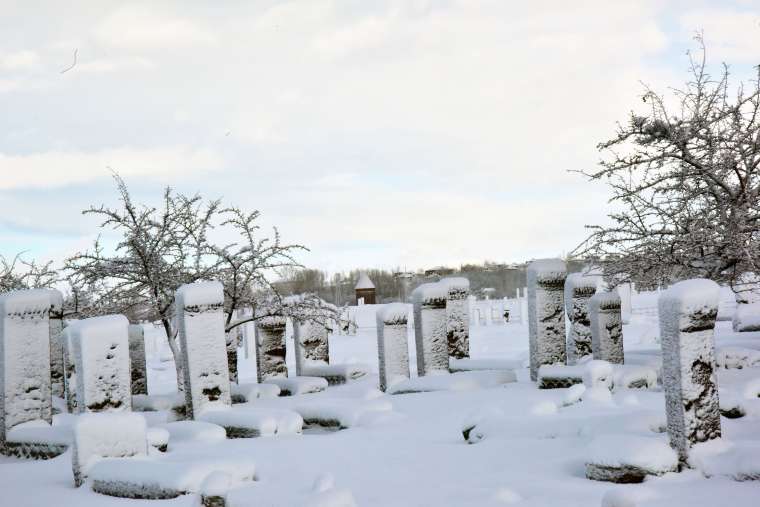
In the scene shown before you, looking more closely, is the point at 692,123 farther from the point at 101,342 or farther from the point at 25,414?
the point at 25,414

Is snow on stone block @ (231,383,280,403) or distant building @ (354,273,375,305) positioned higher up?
distant building @ (354,273,375,305)

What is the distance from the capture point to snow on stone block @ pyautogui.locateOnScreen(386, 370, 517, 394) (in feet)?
38.1

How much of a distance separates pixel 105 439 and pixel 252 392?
17.8ft

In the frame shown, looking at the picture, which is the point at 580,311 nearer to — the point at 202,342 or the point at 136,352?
the point at 202,342

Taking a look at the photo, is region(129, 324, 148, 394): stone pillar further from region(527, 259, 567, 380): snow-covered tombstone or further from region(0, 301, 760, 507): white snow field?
region(527, 259, 567, 380): snow-covered tombstone

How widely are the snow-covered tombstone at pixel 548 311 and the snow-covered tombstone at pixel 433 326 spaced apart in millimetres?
1747

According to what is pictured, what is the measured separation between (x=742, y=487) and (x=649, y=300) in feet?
106

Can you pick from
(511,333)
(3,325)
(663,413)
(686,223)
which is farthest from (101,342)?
(511,333)

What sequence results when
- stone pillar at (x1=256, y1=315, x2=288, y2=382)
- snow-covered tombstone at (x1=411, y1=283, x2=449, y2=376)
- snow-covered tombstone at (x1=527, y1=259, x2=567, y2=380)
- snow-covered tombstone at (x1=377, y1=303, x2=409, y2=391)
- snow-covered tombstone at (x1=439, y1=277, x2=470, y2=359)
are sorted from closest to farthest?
snow-covered tombstone at (x1=527, y1=259, x2=567, y2=380)
snow-covered tombstone at (x1=411, y1=283, x2=449, y2=376)
snow-covered tombstone at (x1=377, y1=303, x2=409, y2=391)
snow-covered tombstone at (x1=439, y1=277, x2=470, y2=359)
stone pillar at (x1=256, y1=315, x2=288, y2=382)

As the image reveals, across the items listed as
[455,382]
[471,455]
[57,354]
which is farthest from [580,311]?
[57,354]

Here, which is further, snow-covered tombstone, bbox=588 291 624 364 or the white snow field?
snow-covered tombstone, bbox=588 291 624 364

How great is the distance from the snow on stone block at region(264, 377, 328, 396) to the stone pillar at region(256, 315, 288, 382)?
1029 millimetres

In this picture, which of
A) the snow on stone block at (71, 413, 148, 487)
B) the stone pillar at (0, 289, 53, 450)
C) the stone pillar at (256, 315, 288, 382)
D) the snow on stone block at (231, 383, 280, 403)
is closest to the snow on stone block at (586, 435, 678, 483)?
the snow on stone block at (71, 413, 148, 487)

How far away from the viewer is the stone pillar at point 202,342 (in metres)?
9.82
